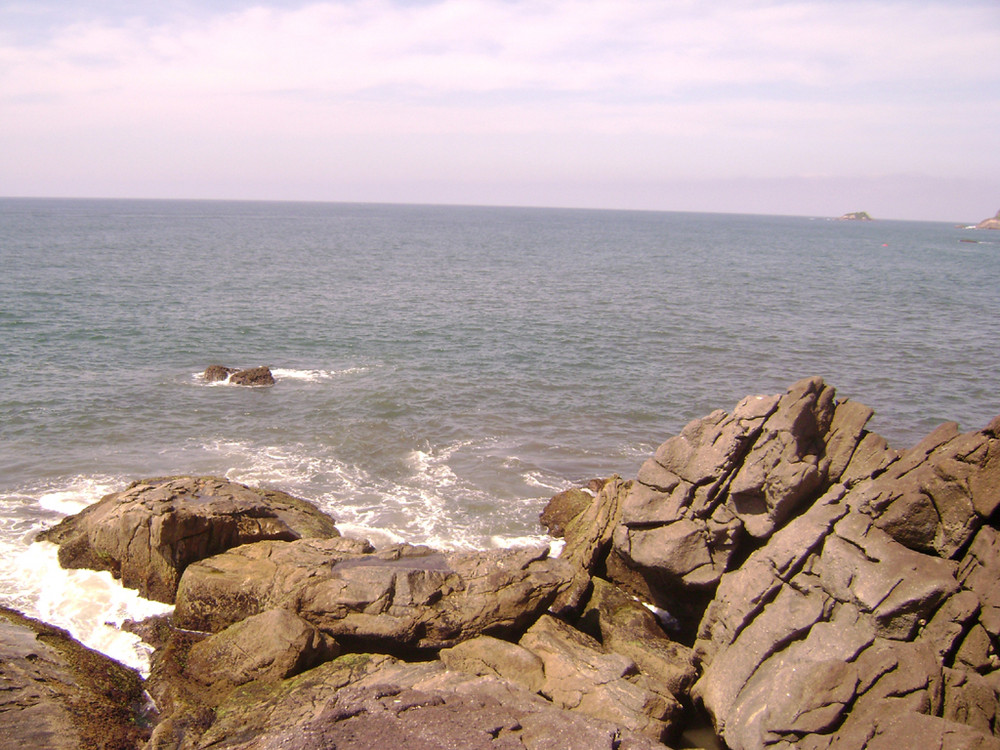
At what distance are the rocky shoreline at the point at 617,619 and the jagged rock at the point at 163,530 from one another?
0.24ft

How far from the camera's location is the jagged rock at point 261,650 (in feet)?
50.9

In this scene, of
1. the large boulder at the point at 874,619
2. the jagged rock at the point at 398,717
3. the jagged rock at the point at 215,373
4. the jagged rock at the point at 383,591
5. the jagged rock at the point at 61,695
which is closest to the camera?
the jagged rock at the point at 398,717

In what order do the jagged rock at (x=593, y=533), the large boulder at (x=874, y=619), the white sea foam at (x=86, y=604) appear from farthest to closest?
the jagged rock at (x=593, y=533)
the white sea foam at (x=86, y=604)
the large boulder at (x=874, y=619)

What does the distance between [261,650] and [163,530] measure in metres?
5.56

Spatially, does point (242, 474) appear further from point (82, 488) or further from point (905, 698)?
point (905, 698)

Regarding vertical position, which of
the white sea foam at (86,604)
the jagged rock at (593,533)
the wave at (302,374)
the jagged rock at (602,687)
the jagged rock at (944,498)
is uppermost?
the jagged rock at (944,498)

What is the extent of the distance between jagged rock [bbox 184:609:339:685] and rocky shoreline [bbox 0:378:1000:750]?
0.05m

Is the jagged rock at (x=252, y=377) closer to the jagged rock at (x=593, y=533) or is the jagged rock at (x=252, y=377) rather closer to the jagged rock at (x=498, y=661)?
the jagged rock at (x=593, y=533)

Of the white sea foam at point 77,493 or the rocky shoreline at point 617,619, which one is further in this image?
the white sea foam at point 77,493

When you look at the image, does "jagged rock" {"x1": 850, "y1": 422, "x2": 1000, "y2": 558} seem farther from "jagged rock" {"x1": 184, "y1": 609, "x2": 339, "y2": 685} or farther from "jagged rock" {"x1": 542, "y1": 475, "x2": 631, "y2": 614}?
"jagged rock" {"x1": 184, "y1": 609, "x2": 339, "y2": 685}

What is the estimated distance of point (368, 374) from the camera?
42.6 metres

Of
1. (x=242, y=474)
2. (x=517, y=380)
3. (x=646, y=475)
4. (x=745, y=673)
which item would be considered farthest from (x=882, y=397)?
(x=242, y=474)

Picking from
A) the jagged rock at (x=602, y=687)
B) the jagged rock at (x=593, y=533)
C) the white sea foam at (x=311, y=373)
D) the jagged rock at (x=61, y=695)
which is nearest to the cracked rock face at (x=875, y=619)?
the jagged rock at (x=602, y=687)

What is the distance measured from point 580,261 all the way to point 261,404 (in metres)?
80.2
